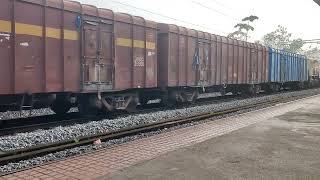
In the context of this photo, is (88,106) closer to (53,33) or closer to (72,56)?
(72,56)

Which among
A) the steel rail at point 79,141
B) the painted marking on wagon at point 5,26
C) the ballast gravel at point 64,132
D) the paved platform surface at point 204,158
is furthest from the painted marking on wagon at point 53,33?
the paved platform surface at point 204,158

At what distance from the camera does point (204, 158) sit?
7.14 m

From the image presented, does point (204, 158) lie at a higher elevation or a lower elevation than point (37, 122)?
lower

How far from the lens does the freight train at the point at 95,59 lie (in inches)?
399

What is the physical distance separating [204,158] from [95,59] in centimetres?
662

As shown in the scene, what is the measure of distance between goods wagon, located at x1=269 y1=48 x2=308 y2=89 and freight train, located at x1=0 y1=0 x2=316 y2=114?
991 cm

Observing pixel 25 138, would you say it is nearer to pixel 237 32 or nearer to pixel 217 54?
pixel 217 54

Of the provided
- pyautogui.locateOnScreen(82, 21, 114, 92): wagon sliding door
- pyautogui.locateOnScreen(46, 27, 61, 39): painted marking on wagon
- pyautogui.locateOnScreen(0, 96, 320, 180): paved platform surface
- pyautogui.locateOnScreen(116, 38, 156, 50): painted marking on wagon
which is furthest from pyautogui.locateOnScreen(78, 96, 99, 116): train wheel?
pyautogui.locateOnScreen(0, 96, 320, 180): paved platform surface

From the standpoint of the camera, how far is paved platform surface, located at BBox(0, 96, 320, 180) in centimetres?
608

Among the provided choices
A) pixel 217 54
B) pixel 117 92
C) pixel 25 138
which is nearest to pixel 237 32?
pixel 217 54

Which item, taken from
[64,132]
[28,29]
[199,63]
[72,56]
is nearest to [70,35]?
[72,56]

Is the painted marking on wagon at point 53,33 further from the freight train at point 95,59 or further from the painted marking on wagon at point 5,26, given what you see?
the painted marking on wagon at point 5,26

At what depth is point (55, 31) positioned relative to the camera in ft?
36.5

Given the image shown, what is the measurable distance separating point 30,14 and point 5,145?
3.88 m
